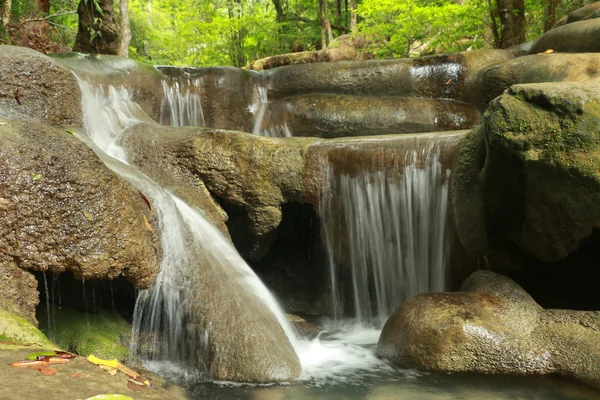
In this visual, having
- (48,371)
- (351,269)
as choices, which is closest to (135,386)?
(48,371)

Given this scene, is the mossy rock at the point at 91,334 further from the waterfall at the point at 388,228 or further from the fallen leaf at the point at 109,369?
the waterfall at the point at 388,228

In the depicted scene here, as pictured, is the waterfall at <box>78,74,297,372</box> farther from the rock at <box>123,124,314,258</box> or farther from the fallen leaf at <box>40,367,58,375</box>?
the fallen leaf at <box>40,367,58,375</box>

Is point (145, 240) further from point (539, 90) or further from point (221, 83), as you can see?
point (221, 83)

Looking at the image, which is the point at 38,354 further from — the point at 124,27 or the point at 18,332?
the point at 124,27

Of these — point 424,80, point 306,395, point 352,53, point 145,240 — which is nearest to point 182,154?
point 145,240

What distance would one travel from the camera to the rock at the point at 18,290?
368cm

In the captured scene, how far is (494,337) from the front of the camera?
4656 millimetres

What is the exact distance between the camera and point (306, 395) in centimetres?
420

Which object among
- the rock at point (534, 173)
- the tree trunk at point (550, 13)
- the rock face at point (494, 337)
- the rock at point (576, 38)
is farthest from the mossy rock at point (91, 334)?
the tree trunk at point (550, 13)

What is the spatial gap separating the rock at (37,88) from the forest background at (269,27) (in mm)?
1982

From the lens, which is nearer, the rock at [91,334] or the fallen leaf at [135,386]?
the fallen leaf at [135,386]

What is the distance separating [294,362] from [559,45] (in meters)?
6.75

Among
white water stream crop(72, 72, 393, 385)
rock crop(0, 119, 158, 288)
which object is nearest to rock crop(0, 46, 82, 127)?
white water stream crop(72, 72, 393, 385)

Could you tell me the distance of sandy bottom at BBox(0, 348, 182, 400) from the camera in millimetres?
2174
